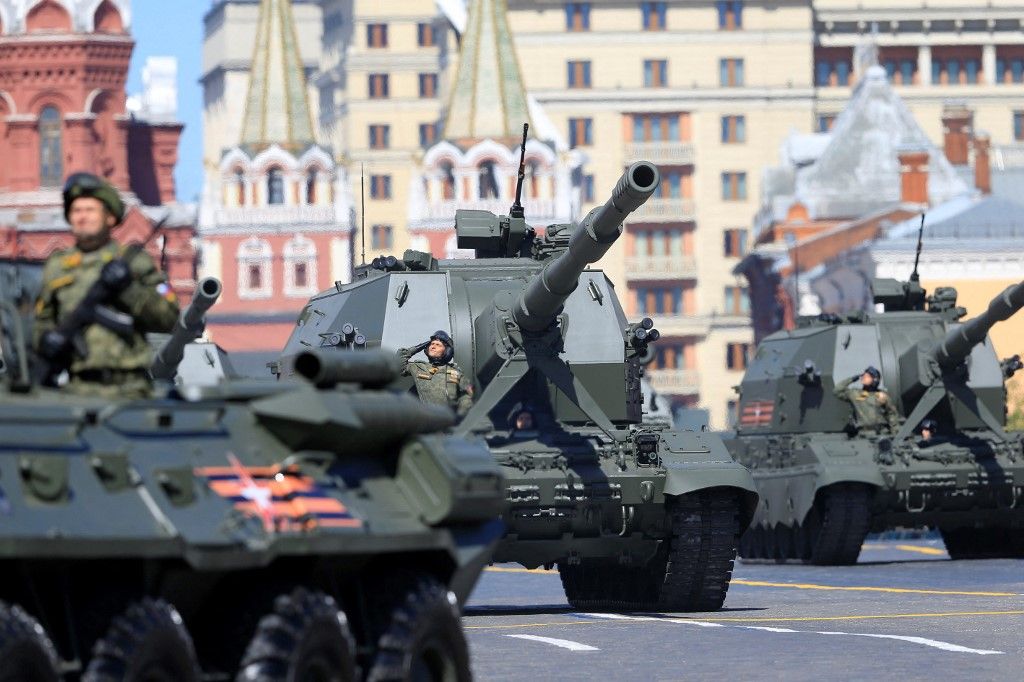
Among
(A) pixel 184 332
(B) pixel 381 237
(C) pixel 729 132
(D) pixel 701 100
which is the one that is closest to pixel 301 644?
(A) pixel 184 332

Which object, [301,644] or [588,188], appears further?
[588,188]

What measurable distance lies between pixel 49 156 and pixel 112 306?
9818 centimetres

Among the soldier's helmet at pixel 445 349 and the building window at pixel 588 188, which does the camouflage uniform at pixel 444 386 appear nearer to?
the soldier's helmet at pixel 445 349

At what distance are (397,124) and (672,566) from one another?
135866 millimetres

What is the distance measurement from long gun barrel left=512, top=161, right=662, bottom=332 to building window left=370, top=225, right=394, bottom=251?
4995 inches

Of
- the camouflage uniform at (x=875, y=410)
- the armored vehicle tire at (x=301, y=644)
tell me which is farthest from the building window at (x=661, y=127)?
the armored vehicle tire at (x=301, y=644)

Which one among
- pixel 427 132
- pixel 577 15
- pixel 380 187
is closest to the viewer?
pixel 577 15

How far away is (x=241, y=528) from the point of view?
11.5 meters

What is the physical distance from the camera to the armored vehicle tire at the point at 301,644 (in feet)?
37.7

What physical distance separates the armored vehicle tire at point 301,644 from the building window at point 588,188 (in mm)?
132818

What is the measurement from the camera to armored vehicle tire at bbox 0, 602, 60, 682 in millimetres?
10320

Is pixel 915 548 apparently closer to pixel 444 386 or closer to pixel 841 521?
pixel 841 521

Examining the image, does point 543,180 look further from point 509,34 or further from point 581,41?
point 581,41

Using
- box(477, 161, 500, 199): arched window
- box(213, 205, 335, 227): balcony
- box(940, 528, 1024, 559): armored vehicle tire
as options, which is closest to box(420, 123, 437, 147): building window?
box(477, 161, 500, 199): arched window
